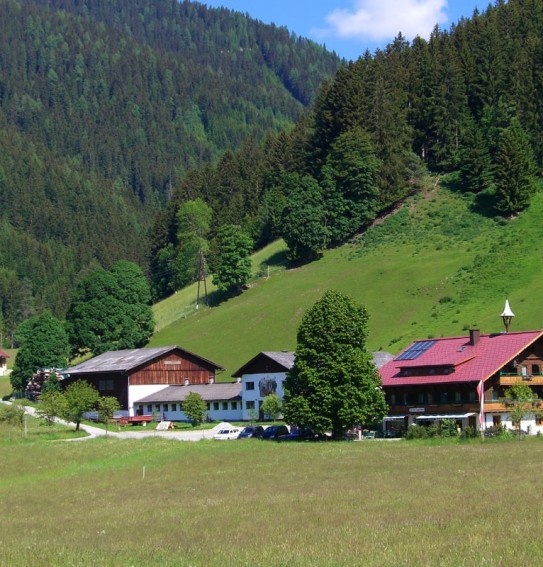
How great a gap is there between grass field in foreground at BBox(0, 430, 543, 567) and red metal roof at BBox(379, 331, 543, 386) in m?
11.9

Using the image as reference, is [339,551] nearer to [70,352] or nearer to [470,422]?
[470,422]

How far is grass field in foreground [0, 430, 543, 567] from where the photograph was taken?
21766 millimetres

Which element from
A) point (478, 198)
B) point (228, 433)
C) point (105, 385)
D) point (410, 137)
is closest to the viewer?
point (228, 433)

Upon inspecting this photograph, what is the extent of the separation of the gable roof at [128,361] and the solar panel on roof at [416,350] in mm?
31586

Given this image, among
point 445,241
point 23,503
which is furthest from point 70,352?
point 23,503

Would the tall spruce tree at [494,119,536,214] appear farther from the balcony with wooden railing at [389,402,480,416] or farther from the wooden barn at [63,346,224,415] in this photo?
the balcony with wooden railing at [389,402,480,416]

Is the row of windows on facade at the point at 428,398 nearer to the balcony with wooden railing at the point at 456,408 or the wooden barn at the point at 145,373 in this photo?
the balcony with wooden railing at the point at 456,408

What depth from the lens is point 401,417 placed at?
70.1 meters

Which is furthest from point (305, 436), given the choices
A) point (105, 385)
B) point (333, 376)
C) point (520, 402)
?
point (105, 385)

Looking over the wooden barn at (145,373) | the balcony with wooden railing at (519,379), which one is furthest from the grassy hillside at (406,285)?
the balcony with wooden railing at (519,379)

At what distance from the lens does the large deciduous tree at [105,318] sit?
11525 centimetres

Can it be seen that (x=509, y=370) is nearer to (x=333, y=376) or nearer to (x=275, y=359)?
(x=333, y=376)

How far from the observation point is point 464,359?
67.9 m

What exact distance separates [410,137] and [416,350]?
230 ft
